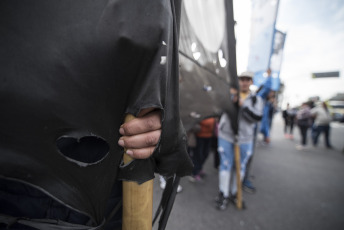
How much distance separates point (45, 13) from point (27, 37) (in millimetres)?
87

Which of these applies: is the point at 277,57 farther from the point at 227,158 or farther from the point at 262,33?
the point at 227,158

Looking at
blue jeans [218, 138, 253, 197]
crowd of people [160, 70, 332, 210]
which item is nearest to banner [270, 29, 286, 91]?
crowd of people [160, 70, 332, 210]

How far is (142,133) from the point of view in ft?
1.75

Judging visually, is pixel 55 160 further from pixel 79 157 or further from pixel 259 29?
pixel 259 29

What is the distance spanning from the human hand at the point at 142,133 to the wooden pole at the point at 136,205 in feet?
0.49

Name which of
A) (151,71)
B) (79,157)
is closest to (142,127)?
(151,71)

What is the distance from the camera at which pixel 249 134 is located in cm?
247

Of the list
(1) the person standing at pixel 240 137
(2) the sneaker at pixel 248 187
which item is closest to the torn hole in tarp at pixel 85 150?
(1) the person standing at pixel 240 137

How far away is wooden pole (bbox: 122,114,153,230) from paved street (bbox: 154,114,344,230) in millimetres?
1712

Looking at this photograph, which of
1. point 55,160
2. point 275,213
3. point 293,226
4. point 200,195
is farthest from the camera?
point 200,195

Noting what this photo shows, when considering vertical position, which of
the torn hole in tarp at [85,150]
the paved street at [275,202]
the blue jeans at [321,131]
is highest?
the torn hole in tarp at [85,150]

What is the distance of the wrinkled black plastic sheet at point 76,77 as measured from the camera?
1.52 ft

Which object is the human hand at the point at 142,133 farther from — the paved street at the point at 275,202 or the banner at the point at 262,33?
the banner at the point at 262,33

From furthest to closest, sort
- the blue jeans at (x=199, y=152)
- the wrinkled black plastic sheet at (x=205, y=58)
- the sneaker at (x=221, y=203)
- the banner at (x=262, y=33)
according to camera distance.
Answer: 1. the blue jeans at (x=199, y=152)
2. the sneaker at (x=221, y=203)
3. the banner at (x=262, y=33)
4. the wrinkled black plastic sheet at (x=205, y=58)
